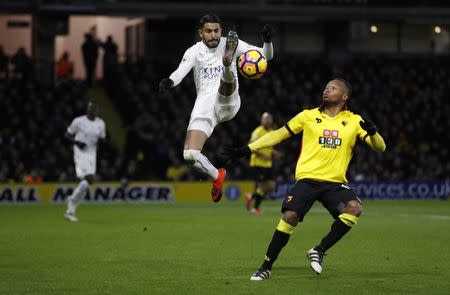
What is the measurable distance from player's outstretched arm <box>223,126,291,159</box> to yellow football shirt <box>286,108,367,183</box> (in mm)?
153

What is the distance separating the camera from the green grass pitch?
10562 millimetres

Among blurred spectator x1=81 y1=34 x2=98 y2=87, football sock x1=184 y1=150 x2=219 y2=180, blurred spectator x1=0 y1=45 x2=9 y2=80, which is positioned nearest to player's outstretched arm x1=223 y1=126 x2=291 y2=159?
football sock x1=184 y1=150 x2=219 y2=180

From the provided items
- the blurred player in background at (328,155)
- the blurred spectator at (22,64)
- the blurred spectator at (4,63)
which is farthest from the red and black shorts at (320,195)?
the blurred spectator at (4,63)

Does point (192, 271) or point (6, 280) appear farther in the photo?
point (192, 271)

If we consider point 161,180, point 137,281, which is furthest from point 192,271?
point 161,180

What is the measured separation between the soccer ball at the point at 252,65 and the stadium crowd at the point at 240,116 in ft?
55.3

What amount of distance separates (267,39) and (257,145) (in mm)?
1999

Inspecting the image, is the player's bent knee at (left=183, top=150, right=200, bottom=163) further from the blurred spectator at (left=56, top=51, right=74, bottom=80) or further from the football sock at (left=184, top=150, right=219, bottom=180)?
the blurred spectator at (left=56, top=51, right=74, bottom=80)

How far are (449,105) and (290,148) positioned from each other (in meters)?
6.93

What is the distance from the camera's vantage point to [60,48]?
41281mm

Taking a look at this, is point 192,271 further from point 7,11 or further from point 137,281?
point 7,11

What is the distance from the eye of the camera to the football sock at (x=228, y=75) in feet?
40.8

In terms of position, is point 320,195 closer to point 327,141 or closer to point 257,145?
point 327,141

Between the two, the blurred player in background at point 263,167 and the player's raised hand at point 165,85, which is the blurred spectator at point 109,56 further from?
the player's raised hand at point 165,85
